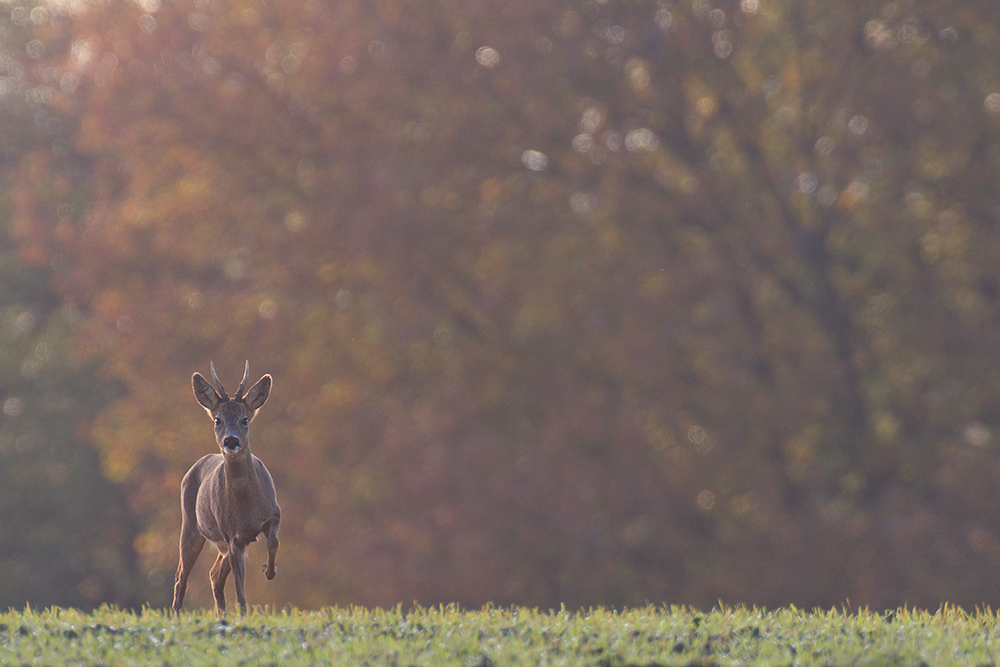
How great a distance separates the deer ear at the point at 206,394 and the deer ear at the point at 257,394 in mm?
143

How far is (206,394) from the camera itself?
6820 millimetres

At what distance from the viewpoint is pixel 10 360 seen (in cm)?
2720

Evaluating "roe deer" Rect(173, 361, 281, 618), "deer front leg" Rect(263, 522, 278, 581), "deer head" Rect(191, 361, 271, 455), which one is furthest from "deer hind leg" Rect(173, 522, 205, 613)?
"deer head" Rect(191, 361, 271, 455)

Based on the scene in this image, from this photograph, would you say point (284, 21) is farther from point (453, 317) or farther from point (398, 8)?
point (453, 317)

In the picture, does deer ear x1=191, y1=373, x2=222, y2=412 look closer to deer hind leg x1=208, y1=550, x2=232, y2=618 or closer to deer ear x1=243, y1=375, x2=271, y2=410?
deer ear x1=243, y1=375, x2=271, y2=410

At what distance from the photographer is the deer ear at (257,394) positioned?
6.86m

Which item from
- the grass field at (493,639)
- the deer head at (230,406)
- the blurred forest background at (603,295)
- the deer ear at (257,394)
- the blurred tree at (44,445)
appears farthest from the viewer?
the blurred tree at (44,445)

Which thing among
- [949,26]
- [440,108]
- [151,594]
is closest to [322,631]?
[440,108]

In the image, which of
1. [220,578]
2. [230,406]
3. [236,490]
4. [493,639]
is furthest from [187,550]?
[493,639]

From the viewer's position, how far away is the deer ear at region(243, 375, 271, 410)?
22.5ft

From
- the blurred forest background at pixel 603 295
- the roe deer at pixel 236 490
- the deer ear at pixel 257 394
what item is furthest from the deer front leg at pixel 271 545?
the blurred forest background at pixel 603 295

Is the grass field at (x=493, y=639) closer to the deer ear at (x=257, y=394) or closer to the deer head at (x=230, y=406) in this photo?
the deer head at (x=230, y=406)

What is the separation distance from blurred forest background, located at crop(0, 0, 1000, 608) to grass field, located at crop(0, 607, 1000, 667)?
792cm

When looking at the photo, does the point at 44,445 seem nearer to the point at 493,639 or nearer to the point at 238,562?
the point at 493,639
